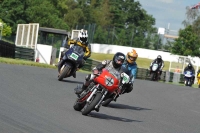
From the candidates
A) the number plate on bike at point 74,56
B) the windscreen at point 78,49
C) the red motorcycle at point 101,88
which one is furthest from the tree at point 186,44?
the red motorcycle at point 101,88

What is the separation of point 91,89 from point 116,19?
118 m

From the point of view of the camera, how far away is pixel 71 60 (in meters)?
18.3

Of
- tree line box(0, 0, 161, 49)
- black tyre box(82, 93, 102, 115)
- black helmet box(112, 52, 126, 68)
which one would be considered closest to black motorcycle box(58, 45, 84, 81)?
black helmet box(112, 52, 126, 68)

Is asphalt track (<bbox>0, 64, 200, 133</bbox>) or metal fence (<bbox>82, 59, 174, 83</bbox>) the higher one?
asphalt track (<bbox>0, 64, 200, 133</bbox>)

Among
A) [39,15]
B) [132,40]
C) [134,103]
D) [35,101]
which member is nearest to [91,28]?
[132,40]

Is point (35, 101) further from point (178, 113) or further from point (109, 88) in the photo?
point (178, 113)

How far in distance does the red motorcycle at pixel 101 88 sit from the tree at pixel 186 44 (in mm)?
71102

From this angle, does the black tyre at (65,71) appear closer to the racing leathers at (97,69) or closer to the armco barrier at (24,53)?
the racing leathers at (97,69)

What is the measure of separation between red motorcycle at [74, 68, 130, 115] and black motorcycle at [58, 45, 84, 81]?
721 cm

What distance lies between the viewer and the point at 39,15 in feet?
276

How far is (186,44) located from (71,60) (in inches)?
2607

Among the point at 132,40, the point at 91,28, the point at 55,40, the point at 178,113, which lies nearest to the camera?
the point at 178,113

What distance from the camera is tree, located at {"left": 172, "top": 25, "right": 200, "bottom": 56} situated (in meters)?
82.2

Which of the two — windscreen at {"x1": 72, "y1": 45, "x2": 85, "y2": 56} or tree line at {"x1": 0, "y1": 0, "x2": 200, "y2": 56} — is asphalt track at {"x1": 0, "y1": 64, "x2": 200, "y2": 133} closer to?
windscreen at {"x1": 72, "y1": 45, "x2": 85, "y2": 56}
